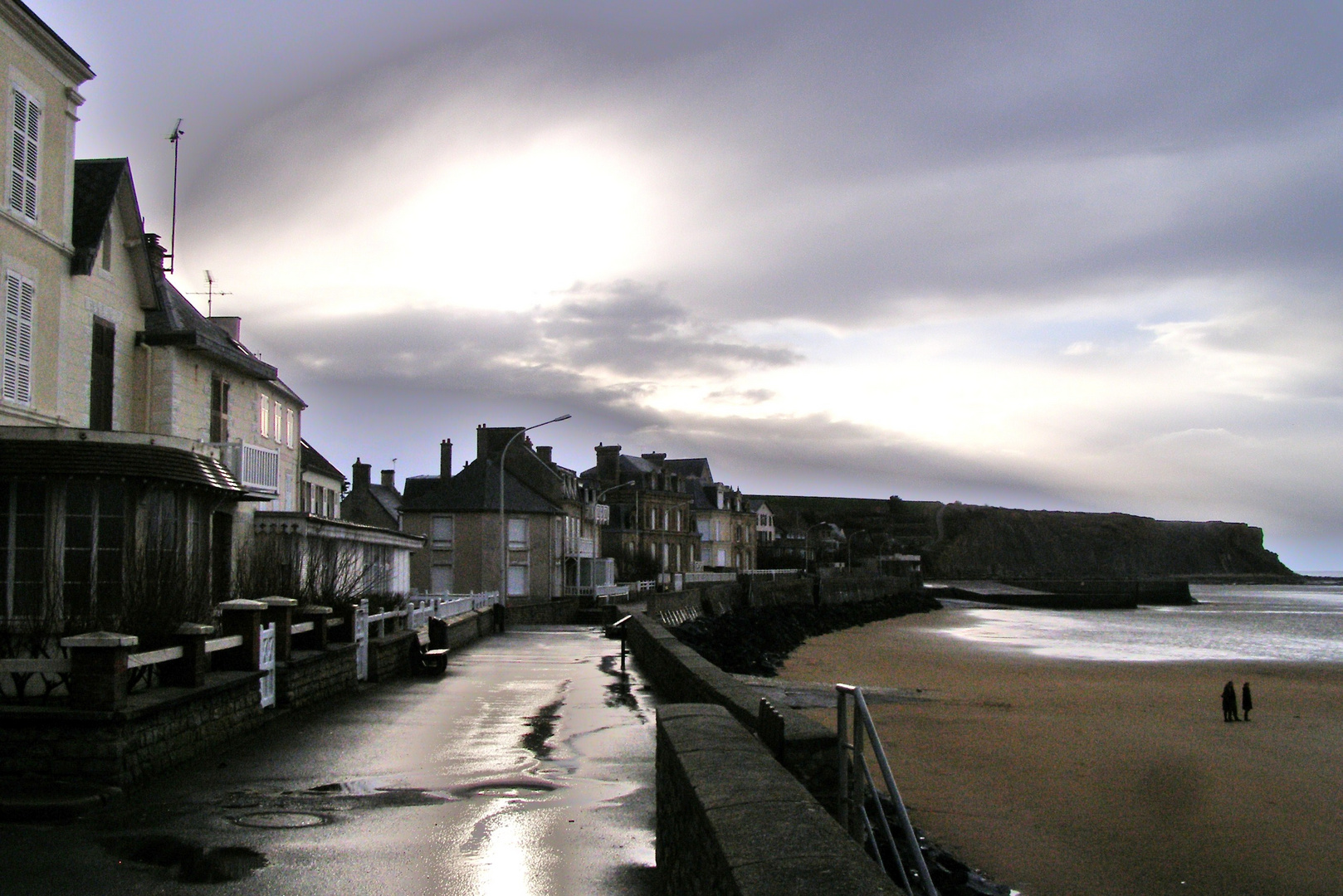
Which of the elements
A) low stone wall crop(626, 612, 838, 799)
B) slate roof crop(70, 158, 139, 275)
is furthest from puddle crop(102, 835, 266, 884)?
slate roof crop(70, 158, 139, 275)

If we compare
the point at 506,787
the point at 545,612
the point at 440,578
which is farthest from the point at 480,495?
the point at 506,787

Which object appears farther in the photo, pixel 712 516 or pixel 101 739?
pixel 712 516

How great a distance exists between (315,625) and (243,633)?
3366 mm

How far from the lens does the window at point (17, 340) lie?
557 inches

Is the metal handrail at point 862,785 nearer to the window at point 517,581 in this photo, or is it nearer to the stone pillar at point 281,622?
the stone pillar at point 281,622

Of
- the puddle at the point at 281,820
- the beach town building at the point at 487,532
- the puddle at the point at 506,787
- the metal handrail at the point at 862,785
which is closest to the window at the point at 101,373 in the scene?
the puddle at the point at 506,787

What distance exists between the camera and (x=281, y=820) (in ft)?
27.2

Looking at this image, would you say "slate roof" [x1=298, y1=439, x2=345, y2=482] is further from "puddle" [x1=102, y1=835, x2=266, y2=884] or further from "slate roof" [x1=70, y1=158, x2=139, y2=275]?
"puddle" [x1=102, y1=835, x2=266, y2=884]

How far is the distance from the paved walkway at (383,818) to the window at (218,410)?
994 centimetres

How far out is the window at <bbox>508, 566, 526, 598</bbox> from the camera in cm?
5272

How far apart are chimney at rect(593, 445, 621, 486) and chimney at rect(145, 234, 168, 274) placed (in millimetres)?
52640

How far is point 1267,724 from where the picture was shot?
24125 mm

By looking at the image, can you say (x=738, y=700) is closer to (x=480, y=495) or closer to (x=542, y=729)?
(x=542, y=729)

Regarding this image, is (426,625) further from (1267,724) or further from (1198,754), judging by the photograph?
(1267,724)
